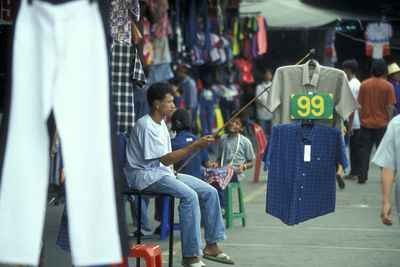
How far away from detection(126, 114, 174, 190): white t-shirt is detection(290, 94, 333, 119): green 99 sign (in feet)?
3.59

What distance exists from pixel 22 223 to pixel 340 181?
319 inches

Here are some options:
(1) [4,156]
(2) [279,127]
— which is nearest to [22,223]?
(1) [4,156]

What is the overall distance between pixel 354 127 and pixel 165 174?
6.44 meters

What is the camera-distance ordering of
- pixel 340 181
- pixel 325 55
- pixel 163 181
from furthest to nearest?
pixel 325 55, pixel 340 181, pixel 163 181

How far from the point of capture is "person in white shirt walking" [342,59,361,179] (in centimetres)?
1194

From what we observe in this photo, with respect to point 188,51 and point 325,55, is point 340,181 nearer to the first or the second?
point 188,51

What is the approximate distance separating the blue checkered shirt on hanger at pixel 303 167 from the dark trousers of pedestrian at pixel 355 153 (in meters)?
5.87

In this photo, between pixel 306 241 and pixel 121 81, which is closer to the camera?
pixel 121 81

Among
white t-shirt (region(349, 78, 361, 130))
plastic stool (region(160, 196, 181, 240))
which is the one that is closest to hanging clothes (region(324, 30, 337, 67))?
white t-shirt (region(349, 78, 361, 130))

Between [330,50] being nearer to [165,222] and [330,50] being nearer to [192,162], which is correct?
[192,162]

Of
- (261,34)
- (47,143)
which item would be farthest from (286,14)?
(47,143)

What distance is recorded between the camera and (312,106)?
6387 millimetres

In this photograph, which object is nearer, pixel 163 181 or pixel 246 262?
pixel 163 181

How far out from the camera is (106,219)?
379 cm
